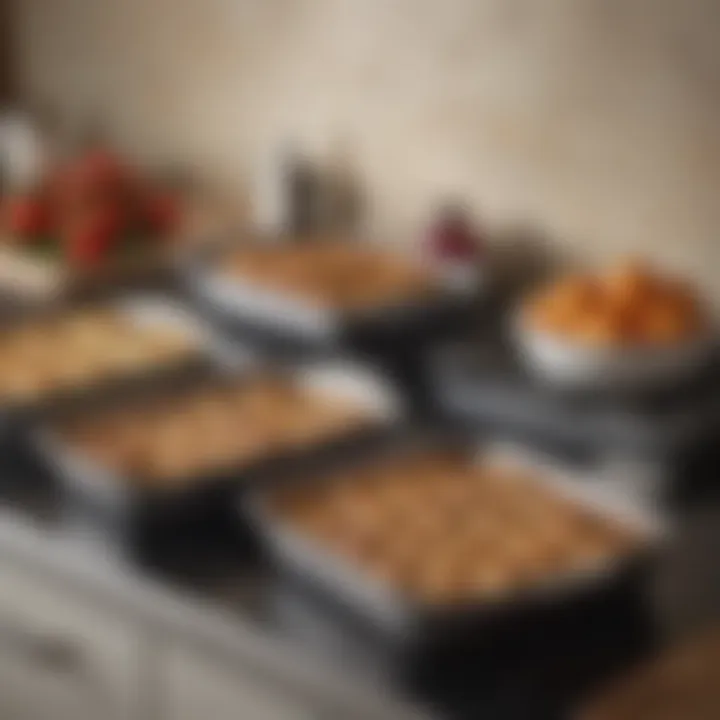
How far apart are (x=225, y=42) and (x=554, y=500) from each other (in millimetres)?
989

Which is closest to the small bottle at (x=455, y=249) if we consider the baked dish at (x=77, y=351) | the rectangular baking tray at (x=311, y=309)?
the rectangular baking tray at (x=311, y=309)

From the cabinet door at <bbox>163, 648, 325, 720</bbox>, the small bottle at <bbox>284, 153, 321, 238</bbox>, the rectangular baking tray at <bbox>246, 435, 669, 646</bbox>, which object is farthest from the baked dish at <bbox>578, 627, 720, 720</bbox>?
the small bottle at <bbox>284, 153, 321, 238</bbox>

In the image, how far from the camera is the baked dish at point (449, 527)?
121cm

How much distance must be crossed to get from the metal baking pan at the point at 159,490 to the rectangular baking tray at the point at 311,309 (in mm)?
180

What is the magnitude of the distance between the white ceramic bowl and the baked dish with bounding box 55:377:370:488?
0.19m

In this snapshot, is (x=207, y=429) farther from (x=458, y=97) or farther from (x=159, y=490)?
(x=458, y=97)

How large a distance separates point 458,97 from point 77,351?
0.56m

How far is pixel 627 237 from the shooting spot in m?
1.80

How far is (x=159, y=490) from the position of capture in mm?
1335

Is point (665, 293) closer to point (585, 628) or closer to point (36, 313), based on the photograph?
point (585, 628)

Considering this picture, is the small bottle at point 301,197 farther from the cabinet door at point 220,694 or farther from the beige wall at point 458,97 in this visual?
the cabinet door at point 220,694

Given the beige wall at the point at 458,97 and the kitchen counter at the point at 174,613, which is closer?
the kitchen counter at the point at 174,613

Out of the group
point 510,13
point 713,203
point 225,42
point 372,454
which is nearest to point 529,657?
point 372,454

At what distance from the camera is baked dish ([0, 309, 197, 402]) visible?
1546 mm
